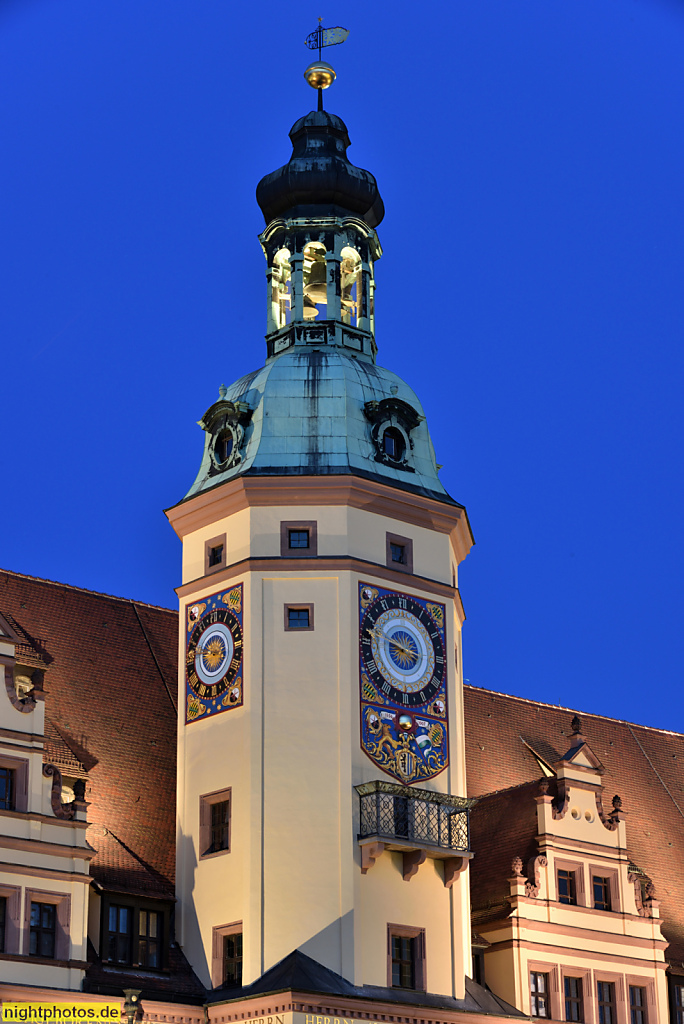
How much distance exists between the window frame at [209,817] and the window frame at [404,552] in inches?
209

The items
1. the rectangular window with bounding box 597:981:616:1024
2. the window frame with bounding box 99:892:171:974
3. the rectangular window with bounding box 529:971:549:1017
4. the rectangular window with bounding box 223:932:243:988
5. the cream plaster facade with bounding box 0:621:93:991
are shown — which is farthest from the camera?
the rectangular window with bounding box 597:981:616:1024

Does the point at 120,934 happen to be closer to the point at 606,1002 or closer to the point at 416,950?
the point at 416,950

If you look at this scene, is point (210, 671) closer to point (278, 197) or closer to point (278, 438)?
point (278, 438)

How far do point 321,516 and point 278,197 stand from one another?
27.5 ft

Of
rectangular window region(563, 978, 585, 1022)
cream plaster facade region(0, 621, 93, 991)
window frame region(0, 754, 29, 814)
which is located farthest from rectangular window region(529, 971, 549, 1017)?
window frame region(0, 754, 29, 814)

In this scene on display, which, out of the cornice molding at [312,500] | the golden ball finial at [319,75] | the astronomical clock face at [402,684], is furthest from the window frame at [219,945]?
the golden ball finial at [319,75]

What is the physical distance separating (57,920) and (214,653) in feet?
20.7

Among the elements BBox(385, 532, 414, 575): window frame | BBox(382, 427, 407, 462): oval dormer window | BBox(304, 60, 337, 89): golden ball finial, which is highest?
BBox(304, 60, 337, 89): golden ball finial

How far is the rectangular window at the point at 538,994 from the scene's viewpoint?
36344 mm

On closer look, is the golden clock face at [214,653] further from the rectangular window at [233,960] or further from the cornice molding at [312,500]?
the rectangular window at [233,960]

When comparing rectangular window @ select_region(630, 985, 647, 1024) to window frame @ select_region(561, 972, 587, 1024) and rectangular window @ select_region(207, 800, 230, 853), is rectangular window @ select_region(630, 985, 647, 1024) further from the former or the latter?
rectangular window @ select_region(207, 800, 230, 853)

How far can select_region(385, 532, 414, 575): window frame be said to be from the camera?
35.8 m

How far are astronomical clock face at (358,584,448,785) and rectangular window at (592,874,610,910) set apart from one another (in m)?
5.53

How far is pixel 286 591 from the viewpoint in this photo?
34750 millimetres
